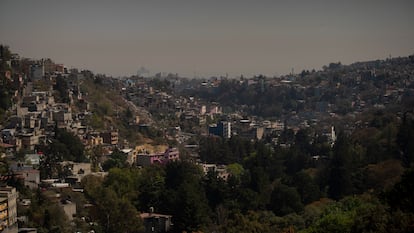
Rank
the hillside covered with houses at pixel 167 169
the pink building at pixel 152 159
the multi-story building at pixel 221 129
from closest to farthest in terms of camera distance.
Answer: the hillside covered with houses at pixel 167 169
the pink building at pixel 152 159
the multi-story building at pixel 221 129

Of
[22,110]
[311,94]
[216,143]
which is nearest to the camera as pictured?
[22,110]

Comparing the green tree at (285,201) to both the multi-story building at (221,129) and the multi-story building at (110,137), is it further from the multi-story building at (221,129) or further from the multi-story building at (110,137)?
the multi-story building at (221,129)

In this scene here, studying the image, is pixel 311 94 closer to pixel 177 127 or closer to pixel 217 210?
pixel 177 127

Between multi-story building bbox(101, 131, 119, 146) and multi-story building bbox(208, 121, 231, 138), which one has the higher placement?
multi-story building bbox(101, 131, 119, 146)

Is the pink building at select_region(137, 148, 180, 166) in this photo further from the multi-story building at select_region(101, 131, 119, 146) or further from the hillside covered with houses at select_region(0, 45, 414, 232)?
the multi-story building at select_region(101, 131, 119, 146)

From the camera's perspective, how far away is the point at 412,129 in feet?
70.1

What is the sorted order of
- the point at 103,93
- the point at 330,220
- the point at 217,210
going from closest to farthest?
the point at 330,220, the point at 217,210, the point at 103,93

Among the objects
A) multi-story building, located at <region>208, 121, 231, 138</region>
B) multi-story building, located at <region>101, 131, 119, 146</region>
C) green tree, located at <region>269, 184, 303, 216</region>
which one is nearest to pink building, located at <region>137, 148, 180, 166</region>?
multi-story building, located at <region>101, 131, 119, 146</region>

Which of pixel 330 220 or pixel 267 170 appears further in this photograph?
pixel 267 170

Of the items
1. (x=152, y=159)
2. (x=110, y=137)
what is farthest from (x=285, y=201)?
(x=110, y=137)

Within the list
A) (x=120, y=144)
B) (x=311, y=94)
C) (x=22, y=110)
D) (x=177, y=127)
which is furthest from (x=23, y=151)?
(x=311, y=94)

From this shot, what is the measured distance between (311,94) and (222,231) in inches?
1732

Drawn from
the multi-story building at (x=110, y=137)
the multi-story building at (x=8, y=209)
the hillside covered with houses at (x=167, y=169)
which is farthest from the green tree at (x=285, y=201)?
the multi-story building at (x=110, y=137)

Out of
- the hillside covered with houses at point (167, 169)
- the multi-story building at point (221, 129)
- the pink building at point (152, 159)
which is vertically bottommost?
the multi-story building at point (221, 129)
